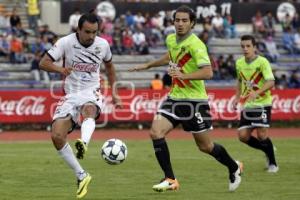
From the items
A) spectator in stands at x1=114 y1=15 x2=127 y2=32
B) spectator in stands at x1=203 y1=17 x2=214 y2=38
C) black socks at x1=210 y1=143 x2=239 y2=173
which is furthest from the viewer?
spectator in stands at x1=203 y1=17 x2=214 y2=38

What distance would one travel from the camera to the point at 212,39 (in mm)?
37531

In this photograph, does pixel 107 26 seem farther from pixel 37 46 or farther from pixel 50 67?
pixel 50 67

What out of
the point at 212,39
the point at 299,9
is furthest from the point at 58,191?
the point at 299,9

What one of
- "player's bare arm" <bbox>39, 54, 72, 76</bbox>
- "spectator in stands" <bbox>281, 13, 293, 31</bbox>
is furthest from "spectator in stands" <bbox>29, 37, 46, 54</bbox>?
"player's bare arm" <bbox>39, 54, 72, 76</bbox>

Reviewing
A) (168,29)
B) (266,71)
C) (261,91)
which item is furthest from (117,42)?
(261,91)

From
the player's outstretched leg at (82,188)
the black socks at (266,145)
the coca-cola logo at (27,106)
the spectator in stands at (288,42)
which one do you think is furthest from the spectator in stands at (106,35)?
the player's outstretched leg at (82,188)

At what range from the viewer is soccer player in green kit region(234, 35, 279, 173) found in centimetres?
1662

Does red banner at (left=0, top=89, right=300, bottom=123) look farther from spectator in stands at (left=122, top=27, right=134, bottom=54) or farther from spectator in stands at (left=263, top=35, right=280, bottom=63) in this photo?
spectator in stands at (left=263, top=35, right=280, bottom=63)

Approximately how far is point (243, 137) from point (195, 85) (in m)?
4.33

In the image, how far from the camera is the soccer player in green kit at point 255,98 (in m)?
16.6

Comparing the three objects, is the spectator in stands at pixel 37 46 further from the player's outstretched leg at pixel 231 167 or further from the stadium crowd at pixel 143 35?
the player's outstretched leg at pixel 231 167

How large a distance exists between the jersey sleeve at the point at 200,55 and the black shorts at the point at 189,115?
58cm

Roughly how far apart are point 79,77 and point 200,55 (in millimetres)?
1726

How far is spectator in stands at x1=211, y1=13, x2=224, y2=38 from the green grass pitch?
16245 millimetres
